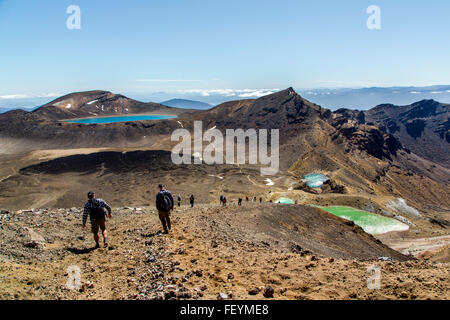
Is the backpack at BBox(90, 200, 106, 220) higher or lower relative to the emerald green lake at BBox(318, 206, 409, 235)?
higher

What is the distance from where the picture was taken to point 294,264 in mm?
8391

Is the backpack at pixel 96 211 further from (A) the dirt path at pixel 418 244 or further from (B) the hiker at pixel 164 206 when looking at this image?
(A) the dirt path at pixel 418 244

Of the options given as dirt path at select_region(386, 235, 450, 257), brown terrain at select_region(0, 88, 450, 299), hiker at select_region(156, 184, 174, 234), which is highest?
hiker at select_region(156, 184, 174, 234)

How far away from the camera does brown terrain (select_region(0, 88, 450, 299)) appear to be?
6797 millimetres

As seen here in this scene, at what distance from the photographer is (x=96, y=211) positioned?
954cm

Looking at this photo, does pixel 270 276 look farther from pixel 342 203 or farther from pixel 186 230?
pixel 342 203

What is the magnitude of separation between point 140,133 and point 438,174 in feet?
405

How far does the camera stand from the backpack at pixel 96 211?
9.44 m

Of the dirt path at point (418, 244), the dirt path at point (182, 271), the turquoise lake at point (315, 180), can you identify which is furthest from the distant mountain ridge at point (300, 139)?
the dirt path at point (182, 271)

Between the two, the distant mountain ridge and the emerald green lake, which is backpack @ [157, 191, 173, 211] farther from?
the distant mountain ridge

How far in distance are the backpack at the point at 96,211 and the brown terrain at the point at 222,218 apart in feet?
3.38

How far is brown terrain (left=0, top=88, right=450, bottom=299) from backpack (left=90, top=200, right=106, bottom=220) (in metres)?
1.03

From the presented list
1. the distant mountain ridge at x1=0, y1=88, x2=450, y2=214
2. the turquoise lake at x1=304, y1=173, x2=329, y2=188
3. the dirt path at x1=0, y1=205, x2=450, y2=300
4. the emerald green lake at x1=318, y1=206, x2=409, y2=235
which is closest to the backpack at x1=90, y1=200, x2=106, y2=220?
the dirt path at x1=0, y1=205, x2=450, y2=300

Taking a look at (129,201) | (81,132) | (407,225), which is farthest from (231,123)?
(407,225)
